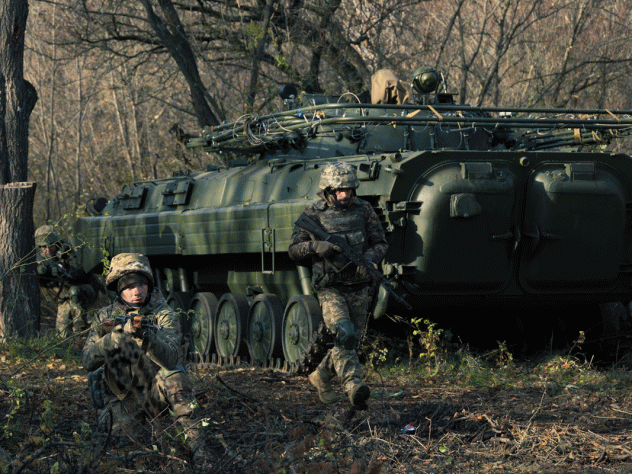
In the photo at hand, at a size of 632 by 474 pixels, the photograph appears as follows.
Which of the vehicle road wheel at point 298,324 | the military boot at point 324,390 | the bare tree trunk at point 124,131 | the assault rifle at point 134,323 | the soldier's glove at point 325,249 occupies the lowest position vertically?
the military boot at point 324,390

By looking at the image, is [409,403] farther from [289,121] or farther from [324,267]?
[289,121]

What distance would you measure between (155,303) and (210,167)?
7590 millimetres

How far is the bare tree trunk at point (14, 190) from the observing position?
33.6 feet

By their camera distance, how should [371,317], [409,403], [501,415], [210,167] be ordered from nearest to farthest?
1. [501,415]
2. [409,403]
3. [371,317]
4. [210,167]

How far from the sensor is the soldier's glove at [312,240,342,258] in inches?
302

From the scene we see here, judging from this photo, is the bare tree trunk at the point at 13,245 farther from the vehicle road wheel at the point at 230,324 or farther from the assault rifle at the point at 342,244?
the assault rifle at the point at 342,244

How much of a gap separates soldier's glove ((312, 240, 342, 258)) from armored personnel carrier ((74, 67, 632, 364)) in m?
0.90

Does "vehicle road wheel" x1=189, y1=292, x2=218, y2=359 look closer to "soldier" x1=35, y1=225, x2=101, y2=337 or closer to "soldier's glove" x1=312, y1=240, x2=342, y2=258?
"soldier" x1=35, y1=225, x2=101, y2=337

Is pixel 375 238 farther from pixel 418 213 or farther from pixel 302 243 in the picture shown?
pixel 418 213

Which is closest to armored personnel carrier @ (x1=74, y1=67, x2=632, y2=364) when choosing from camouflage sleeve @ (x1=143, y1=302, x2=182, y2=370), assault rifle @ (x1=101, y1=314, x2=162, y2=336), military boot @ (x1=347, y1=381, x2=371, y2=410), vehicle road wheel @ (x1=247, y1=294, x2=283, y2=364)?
vehicle road wheel @ (x1=247, y1=294, x2=283, y2=364)

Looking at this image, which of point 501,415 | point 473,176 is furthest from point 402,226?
point 501,415

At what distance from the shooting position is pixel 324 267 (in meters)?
7.77

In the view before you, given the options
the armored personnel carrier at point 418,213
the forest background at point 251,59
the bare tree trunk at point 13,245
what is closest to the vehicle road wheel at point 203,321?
the armored personnel carrier at point 418,213

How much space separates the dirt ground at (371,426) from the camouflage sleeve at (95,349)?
346 mm
